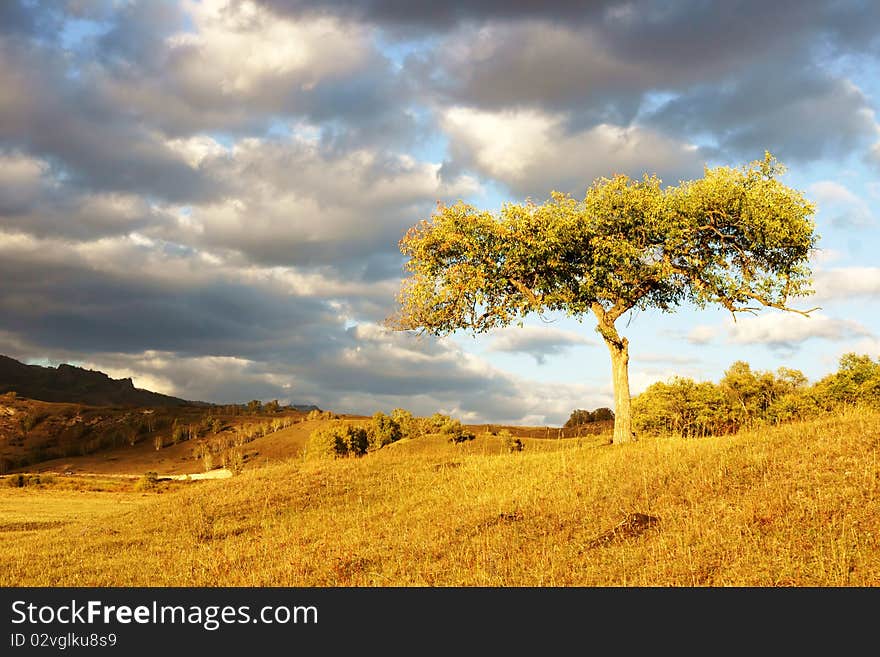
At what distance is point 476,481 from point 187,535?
1091cm

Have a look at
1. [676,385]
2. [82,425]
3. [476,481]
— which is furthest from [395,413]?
[82,425]

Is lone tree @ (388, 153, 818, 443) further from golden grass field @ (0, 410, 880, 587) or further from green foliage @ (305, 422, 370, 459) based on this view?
green foliage @ (305, 422, 370, 459)

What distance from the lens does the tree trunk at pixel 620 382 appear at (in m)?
32.3

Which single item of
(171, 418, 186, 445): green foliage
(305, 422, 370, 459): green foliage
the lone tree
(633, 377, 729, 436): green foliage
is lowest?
(171, 418, 186, 445): green foliage

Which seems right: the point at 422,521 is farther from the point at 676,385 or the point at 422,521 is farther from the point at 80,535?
the point at 676,385

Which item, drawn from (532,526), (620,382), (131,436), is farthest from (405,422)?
(131,436)

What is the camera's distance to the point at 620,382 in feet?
108

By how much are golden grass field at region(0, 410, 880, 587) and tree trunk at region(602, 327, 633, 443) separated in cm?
271

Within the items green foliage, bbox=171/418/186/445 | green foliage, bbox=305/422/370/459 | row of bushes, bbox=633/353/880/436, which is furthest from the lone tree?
green foliage, bbox=171/418/186/445

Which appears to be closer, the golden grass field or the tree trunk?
the golden grass field

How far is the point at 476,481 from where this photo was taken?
88.1ft

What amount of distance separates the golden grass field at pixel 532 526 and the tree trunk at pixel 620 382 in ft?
8.89

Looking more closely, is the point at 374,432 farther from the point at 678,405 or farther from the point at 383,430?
the point at 678,405

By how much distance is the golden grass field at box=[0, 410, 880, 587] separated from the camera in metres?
13.9
